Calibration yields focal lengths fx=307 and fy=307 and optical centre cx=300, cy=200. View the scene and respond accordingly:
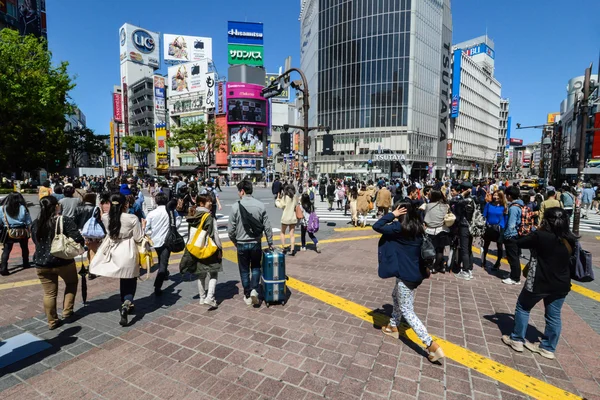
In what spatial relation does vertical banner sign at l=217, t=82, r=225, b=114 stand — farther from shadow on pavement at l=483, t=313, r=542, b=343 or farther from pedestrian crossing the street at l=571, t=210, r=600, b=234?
shadow on pavement at l=483, t=313, r=542, b=343

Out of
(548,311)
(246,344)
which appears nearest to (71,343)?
(246,344)

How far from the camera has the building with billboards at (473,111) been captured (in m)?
70.2

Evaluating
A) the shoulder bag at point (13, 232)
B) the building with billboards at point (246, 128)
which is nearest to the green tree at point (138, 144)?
the building with billboards at point (246, 128)

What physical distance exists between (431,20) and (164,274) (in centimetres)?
Result: 6785

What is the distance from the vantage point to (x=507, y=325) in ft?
14.1

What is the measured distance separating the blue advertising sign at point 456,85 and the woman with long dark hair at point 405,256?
76856mm

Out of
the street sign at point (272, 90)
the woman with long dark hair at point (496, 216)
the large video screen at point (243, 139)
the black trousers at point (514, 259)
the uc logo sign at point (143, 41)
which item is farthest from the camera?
the uc logo sign at point (143, 41)

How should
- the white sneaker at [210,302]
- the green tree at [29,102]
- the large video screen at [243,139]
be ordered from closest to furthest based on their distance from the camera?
the white sneaker at [210,302] → the green tree at [29,102] → the large video screen at [243,139]

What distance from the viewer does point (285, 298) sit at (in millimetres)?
4996

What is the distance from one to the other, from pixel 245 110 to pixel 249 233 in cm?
6040

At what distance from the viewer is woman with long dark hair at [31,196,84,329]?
377cm

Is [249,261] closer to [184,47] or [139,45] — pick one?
[184,47]

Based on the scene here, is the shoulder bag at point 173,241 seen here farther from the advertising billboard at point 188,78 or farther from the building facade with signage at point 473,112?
the advertising billboard at point 188,78

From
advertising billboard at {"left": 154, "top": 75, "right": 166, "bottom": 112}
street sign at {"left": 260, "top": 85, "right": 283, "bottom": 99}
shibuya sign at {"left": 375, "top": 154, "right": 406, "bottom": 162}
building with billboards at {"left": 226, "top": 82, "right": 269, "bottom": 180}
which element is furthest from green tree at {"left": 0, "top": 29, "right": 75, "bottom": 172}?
advertising billboard at {"left": 154, "top": 75, "right": 166, "bottom": 112}
